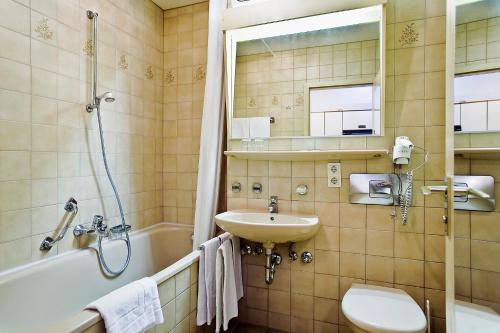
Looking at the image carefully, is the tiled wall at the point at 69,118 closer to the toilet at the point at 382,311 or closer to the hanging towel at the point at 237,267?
the hanging towel at the point at 237,267

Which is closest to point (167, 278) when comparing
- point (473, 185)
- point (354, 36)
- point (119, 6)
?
point (473, 185)

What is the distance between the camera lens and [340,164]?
169cm

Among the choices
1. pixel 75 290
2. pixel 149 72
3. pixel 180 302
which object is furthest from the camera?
pixel 149 72

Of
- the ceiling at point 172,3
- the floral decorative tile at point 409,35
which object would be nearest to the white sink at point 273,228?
the floral decorative tile at point 409,35

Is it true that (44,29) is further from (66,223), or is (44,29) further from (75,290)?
(75,290)

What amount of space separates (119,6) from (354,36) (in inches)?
65.5

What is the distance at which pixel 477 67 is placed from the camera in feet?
2.64

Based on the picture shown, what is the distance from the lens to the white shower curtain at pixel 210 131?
1818 mm

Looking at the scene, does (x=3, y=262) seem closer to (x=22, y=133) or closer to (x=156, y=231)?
(x=22, y=133)

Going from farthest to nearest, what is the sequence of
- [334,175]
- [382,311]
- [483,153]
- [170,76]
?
[170,76] < [334,175] < [382,311] < [483,153]

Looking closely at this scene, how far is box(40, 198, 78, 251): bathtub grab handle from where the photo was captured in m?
1.49

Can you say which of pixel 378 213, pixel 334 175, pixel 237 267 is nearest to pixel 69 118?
pixel 237 267

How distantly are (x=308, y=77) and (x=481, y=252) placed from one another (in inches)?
52.2

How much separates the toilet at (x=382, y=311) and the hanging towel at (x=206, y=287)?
2.45ft
